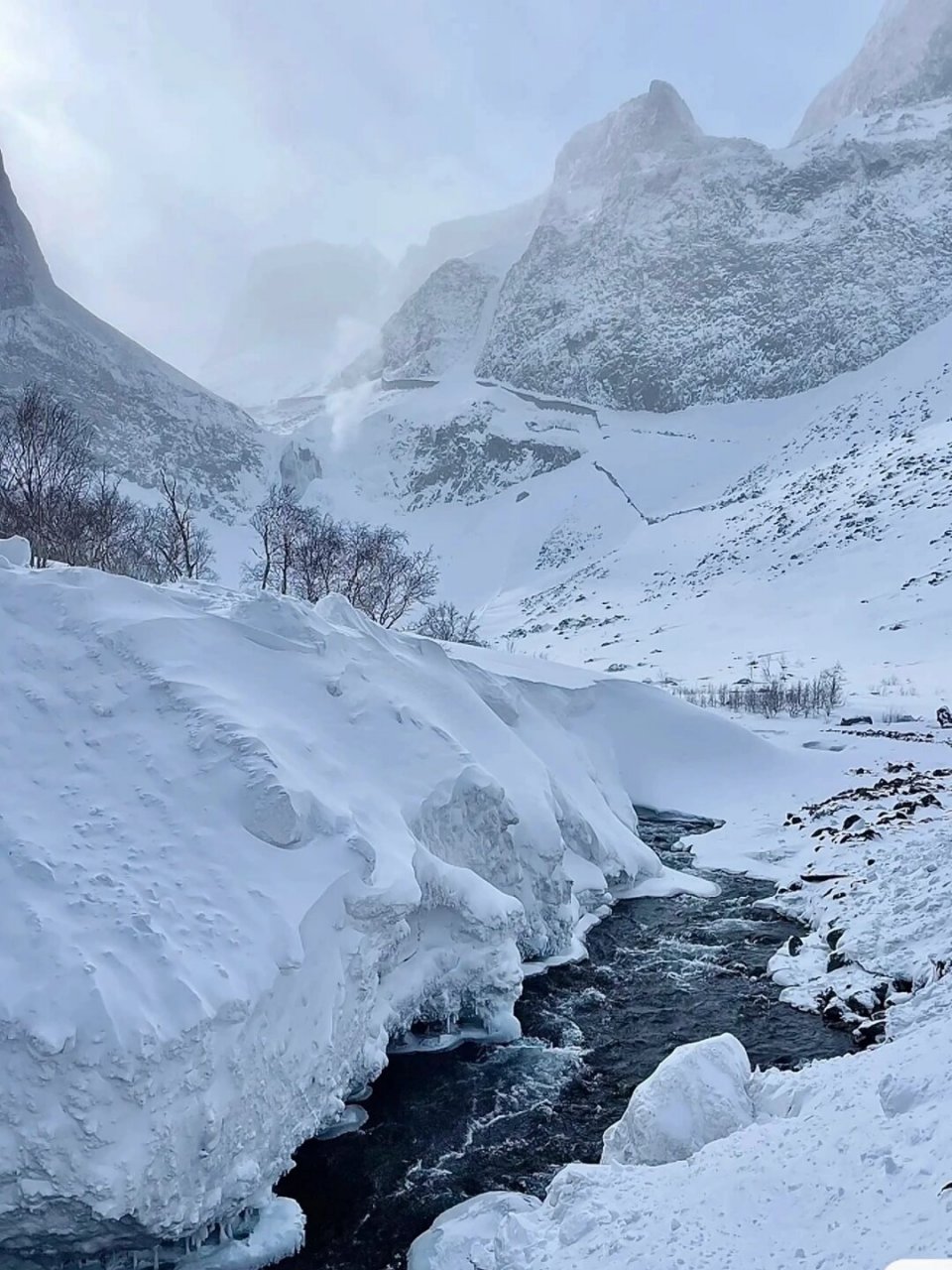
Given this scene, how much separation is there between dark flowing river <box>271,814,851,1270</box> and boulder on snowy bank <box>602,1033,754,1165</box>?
0.93m

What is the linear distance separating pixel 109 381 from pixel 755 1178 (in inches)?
4126

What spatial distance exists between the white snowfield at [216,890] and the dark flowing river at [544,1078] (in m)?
0.49

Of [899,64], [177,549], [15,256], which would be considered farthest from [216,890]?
[899,64]

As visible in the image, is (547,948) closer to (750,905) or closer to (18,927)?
(750,905)

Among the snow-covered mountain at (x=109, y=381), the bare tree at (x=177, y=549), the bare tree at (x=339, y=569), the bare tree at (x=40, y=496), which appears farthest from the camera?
the snow-covered mountain at (x=109, y=381)

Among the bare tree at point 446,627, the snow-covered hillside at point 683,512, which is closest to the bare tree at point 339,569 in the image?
the bare tree at point 446,627

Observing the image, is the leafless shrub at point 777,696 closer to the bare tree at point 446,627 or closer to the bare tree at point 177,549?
the bare tree at point 446,627

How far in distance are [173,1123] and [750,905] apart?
41.1ft

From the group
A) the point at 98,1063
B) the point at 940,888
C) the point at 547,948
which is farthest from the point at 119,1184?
the point at 940,888

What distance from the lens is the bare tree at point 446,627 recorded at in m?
57.0

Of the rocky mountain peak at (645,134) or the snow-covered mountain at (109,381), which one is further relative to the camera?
the rocky mountain peak at (645,134)

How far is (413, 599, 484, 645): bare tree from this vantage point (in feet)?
187

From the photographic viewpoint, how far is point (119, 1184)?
6742 mm

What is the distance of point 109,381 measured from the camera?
96062 millimetres
